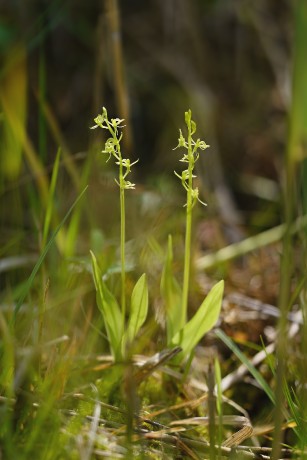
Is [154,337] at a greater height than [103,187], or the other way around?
[103,187]

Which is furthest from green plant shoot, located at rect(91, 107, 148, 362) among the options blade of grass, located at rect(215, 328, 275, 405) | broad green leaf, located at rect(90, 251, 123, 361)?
blade of grass, located at rect(215, 328, 275, 405)

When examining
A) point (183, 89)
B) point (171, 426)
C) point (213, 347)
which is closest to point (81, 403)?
point (171, 426)

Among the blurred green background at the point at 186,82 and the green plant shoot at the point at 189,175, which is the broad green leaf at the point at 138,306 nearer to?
the green plant shoot at the point at 189,175

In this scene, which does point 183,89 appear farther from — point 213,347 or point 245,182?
point 213,347

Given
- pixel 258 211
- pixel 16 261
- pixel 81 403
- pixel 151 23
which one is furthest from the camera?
pixel 151 23

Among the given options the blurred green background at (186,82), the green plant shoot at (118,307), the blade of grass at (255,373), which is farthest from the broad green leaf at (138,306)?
the blurred green background at (186,82)

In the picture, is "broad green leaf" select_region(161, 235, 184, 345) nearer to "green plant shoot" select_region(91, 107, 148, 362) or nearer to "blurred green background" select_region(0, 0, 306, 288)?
"green plant shoot" select_region(91, 107, 148, 362)
